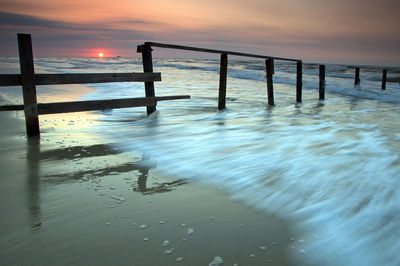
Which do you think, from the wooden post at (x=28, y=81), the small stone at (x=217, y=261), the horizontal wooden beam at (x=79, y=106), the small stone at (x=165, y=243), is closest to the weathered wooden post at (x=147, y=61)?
the horizontal wooden beam at (x=79, y=106)

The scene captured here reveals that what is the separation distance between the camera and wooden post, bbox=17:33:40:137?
4.51 metres

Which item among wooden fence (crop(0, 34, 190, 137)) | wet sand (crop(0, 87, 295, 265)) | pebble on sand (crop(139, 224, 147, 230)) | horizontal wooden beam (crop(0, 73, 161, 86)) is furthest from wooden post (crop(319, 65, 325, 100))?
pebble on sand (crop(139, 224, 147, 230))

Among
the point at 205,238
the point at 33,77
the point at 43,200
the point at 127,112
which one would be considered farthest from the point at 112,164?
the point at 127,112

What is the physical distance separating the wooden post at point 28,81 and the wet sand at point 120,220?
1432 mm

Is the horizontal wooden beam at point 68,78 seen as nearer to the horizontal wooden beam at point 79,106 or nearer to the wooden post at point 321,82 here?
the horizontal wooden beam at point 79,106

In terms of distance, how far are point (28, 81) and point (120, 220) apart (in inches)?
141

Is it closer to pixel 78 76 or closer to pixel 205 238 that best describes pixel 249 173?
pixel 205 238

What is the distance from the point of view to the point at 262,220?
2105mm

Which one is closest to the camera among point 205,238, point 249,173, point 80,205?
point 205,238

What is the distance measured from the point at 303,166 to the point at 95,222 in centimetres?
217

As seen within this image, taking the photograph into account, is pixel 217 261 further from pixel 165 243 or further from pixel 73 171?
pixel 73 171

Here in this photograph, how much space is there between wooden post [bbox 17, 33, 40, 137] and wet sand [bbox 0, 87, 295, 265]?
1432 millimetres

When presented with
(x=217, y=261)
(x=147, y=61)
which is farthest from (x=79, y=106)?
(x=217, y=261)

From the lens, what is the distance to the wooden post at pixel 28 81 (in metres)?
4.51
